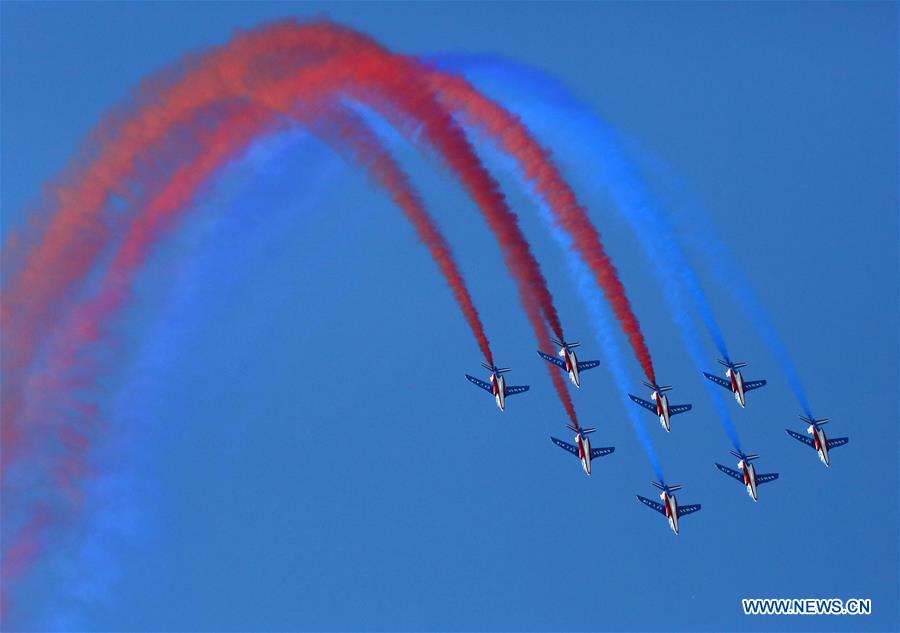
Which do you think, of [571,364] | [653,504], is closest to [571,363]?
[571,364]

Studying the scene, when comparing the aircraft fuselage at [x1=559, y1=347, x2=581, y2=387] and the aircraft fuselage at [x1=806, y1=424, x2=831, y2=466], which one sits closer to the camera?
the aircraft fuselage at [x1=559, y1=347, x2=581, y2=387]

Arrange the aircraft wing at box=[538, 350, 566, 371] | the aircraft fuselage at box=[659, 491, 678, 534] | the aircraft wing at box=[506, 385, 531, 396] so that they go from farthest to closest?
the aircraft fuselage at box=[659, 491, 678, 534] → the aircraft wing at box=[506, 385, 531, 396] → the aircraft wing at box=[538, 350, 566, 371]

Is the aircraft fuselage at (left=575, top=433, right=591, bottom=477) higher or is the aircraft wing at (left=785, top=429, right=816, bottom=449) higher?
the aircraft wing at (left=785, top=429, right=816, bottom=449)

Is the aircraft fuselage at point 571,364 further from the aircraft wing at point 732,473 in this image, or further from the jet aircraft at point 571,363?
the aircraft wing at point 732,473

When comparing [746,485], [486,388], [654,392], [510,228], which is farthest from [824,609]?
[510,228]

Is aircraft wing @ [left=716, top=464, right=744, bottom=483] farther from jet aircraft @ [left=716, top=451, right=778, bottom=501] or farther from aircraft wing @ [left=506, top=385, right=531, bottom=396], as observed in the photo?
aircraft wing @ [left=506, top=385, right=531, bottom=396]

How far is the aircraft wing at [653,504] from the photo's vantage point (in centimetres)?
5512

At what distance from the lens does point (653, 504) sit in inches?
2173

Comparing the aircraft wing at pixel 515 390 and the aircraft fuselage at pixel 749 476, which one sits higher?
the aircraft fuselage at pixel 749 476

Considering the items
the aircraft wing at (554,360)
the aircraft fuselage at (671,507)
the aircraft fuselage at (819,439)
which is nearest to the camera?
the aircraft wing at (554,360)

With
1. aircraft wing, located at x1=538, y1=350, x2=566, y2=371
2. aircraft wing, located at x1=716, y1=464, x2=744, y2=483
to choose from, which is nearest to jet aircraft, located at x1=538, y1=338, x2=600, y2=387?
aircraft wing, located at x1=538, y1=350, x2=566, y2=371

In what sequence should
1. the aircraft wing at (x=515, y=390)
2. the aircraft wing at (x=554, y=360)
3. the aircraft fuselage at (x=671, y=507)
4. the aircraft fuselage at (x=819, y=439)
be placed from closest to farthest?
1. the aircraft wing at (x=554, y=360)
2. the aircraft wing at (x=515, y=390)
3. the aircraft fuselage at (x=671, y=507)
4. the aircraft fuselage at (x=819, y=439)

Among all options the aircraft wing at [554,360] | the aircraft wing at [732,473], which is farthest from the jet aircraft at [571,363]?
the aircraft wing at [732,473]

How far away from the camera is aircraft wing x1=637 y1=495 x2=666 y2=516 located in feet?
181
